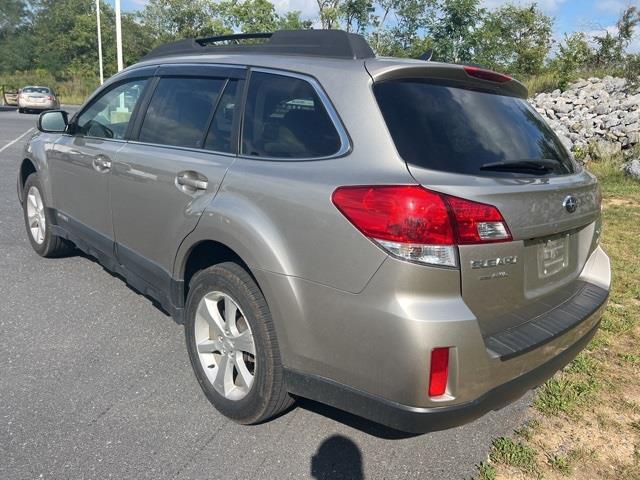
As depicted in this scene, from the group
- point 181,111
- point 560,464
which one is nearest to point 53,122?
point 181,111

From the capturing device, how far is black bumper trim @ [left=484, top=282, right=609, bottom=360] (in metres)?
2.27

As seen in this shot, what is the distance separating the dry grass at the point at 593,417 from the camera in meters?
2.62

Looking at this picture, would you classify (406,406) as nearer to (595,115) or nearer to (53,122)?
(53,122)

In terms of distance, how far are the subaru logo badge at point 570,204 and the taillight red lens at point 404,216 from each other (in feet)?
2.49

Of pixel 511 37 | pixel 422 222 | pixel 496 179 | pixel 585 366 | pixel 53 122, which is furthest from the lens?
pixel 511 37

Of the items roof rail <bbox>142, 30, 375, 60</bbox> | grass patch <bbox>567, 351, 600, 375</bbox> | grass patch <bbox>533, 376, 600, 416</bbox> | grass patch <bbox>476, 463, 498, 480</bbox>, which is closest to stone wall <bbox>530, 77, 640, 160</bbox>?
grass patch <bbox>567, 351, 600, 375</bbox>

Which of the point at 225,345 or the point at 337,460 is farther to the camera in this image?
the point at 225,345

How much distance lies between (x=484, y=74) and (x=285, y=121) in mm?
1004

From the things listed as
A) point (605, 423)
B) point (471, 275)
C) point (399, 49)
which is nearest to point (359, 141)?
point (471, 275)

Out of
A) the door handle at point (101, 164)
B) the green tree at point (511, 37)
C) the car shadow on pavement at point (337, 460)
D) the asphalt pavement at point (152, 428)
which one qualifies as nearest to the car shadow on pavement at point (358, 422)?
the asphalt pavement at point (152, 428)

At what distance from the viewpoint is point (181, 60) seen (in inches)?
139

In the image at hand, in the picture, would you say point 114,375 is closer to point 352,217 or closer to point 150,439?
point 150,439

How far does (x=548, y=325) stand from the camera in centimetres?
252

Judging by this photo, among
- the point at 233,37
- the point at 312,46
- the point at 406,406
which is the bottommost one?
the point at 406,406
